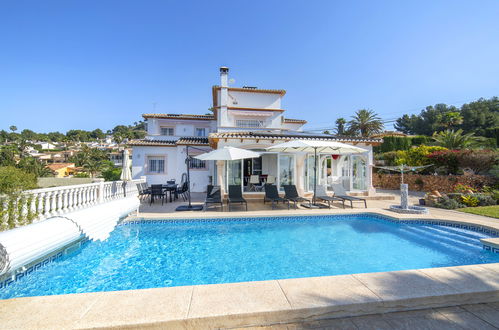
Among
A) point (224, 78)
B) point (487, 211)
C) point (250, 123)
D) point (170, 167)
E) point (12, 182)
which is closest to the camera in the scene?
point (12, 182)

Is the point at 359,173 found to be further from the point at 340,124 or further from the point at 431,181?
the point at 340,124

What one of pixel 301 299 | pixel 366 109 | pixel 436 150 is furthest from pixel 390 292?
pixel 366 109

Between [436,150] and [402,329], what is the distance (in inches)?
841

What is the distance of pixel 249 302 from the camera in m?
2.93

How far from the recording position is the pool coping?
2.64 metres

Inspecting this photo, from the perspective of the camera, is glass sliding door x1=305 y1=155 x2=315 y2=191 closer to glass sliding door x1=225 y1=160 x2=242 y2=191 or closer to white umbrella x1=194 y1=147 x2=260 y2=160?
glass sliding door x1=225 y1=160 x2=242 y2=191

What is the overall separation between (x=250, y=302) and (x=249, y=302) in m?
0.01

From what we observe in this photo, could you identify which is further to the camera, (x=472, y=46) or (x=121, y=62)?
(x=121, y=62)

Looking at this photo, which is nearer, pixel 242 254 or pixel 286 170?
pixel 242 254

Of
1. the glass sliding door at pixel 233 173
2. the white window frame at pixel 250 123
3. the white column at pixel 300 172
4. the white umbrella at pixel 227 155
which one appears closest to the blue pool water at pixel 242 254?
the white umbrella at pixel 227 155

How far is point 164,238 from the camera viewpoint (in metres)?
7.44

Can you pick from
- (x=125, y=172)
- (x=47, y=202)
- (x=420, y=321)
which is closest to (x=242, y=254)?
(x=420, y=321)

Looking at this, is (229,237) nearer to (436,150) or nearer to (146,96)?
(436,150)

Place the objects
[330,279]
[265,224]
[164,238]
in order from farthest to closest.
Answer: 1. [265,224]
2. [164,238]
3. [330,279]
